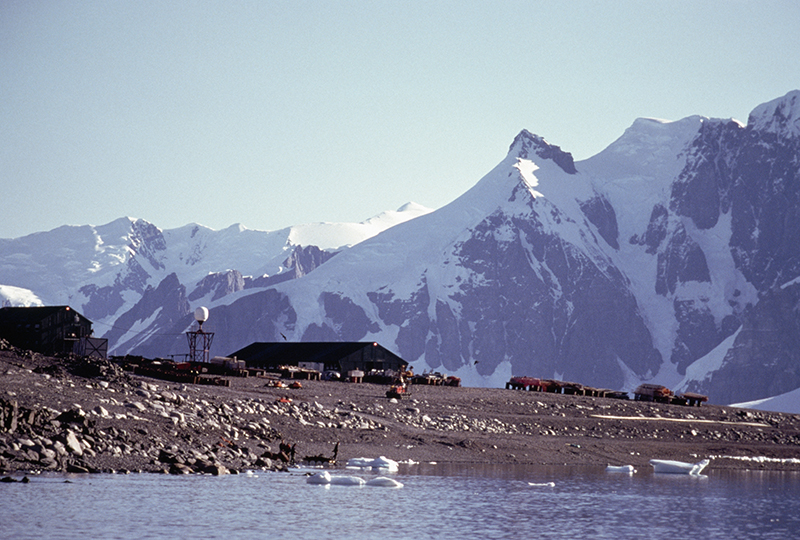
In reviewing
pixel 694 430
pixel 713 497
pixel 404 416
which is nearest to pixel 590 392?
pixel 694 430

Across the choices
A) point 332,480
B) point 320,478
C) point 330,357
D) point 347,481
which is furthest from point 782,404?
point 320,478

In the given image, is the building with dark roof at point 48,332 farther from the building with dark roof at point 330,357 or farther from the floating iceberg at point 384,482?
the floating iceberg at point 384,482

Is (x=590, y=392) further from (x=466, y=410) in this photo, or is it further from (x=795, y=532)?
(x=795, y=532)

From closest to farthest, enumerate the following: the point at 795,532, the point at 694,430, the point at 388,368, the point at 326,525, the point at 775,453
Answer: the point at 326,525 → the point at 795,532 → the point at 775,453 → the point at 694,430 → the point at 388,368

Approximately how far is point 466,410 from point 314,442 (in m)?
26.3

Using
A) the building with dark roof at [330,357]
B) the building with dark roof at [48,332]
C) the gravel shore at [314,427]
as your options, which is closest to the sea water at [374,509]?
the gravel shore at [314,427]

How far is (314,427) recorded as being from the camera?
66875 millimetres

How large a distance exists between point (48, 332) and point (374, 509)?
72798 mm

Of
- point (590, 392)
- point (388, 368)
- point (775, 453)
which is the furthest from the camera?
point (388, 368)

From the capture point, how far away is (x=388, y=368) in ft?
458

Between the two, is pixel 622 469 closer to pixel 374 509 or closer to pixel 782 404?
pixel 374 509

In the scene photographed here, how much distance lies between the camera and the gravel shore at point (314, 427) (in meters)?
48.6

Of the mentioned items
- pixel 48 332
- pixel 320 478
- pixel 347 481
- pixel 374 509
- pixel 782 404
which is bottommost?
pixel 374 509

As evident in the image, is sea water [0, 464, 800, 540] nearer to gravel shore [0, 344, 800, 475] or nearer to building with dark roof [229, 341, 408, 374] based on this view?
gravel shore [0, 344, 800, 475]
